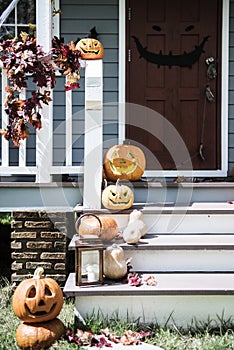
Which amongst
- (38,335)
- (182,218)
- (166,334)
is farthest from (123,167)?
(38,335)

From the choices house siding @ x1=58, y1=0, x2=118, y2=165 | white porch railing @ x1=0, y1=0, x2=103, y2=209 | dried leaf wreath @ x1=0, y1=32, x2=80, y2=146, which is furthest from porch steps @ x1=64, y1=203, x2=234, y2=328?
house siding @ x1=58, y1=0, x2=118, y2=165

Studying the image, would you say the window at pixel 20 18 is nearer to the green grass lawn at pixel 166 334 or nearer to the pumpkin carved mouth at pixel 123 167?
the pumpkin carved mouth at pixel 123 167

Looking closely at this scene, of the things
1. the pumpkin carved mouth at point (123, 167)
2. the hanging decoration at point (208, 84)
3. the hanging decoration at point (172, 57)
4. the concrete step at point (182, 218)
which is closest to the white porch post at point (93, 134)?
the concrete step at point (182, 218)

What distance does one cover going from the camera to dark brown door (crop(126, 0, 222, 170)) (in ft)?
18.7

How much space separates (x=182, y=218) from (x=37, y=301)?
1.31 metres

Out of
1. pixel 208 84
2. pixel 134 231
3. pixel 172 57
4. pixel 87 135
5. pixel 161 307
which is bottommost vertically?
pixel 161 307

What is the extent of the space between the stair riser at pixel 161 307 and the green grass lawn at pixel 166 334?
4 centimetres

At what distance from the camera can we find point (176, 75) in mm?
5742

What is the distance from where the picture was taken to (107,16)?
5652 millimetres

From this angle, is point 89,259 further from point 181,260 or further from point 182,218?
point 182,218

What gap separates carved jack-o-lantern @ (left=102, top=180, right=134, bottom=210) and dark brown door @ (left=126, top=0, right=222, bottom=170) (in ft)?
5.51

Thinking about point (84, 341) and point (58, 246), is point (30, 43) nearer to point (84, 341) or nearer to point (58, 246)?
point (58, 246)

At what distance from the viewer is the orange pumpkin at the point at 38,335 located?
310 cm

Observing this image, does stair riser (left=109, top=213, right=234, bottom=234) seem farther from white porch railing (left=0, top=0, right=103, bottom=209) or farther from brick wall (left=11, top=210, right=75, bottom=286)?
brick wall (left=11, top=210, right=75, bottom=286)
